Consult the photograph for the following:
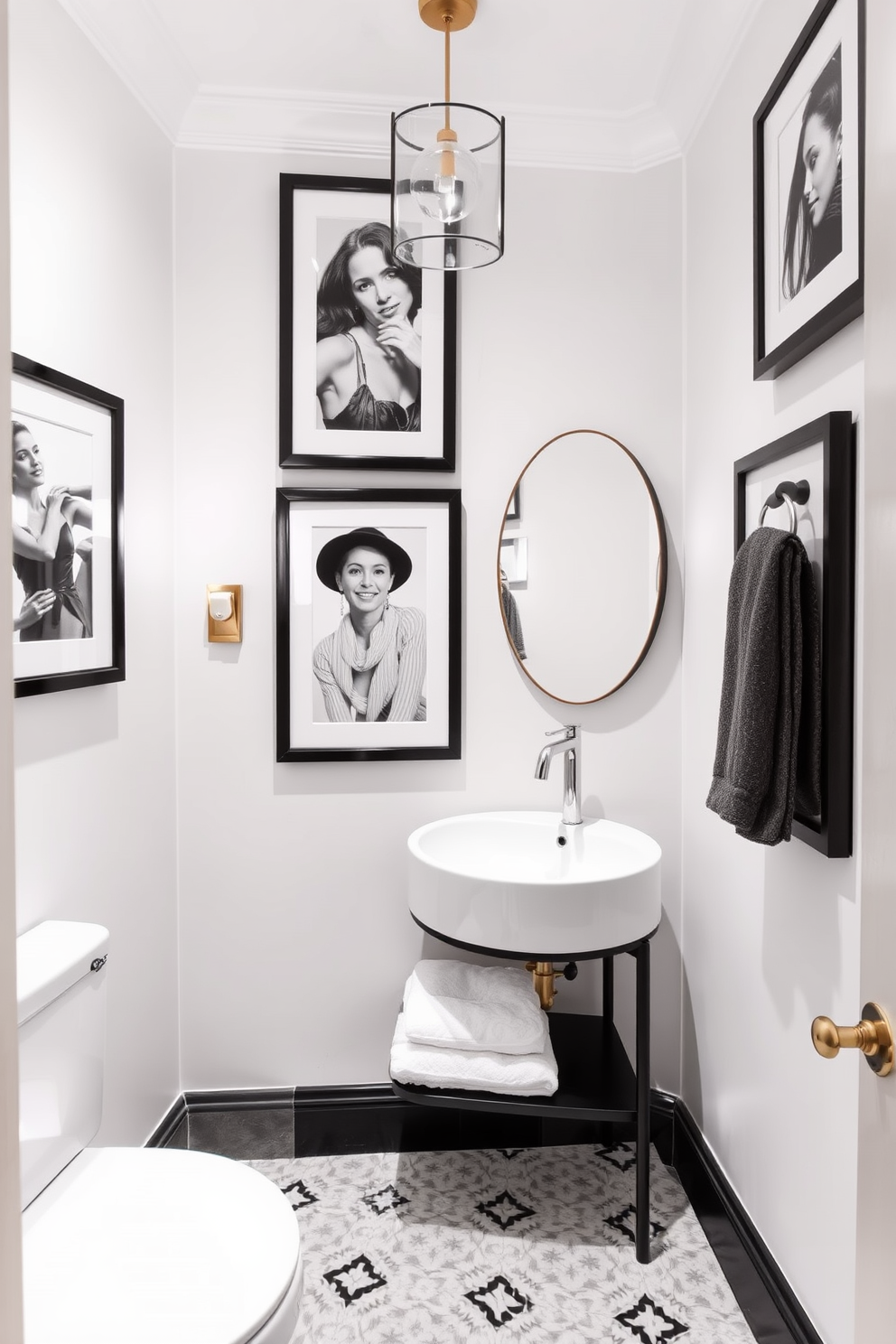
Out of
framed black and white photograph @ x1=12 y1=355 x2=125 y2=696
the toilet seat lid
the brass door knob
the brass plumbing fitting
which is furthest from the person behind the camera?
the brass plumbing fitting

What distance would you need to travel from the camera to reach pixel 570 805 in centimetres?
196

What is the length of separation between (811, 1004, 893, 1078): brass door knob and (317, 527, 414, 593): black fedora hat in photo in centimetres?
149

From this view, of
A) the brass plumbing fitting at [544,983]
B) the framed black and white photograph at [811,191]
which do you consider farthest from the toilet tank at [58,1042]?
the framed black and white photograph at [811,191]

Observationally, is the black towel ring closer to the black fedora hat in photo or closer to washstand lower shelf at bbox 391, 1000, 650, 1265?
the black fedora hat in photo

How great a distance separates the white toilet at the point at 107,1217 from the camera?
1.01 metres

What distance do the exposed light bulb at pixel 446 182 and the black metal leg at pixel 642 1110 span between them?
54.3 inches

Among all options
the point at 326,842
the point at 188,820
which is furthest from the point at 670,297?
the point at 188,820

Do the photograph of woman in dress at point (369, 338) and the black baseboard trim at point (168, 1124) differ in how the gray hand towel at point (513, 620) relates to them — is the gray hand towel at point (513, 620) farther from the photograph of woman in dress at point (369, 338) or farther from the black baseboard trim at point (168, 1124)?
the black baseboard trim at point (168, 1124)

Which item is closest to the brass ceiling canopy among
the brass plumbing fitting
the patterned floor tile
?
the brass plumbing fitting

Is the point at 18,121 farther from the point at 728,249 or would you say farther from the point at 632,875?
the point at 632,875

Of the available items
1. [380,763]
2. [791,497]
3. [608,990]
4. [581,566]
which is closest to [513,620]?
[581,566]

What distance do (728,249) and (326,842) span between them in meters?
1.55

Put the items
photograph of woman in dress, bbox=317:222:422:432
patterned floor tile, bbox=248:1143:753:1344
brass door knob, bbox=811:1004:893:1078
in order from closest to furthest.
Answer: brass door knob, bbox=811:1004:893:1078 → patterned floor tile, bbox=248:1143:753:1344 → photograph of woman in dress, bbox=317:222:422:432

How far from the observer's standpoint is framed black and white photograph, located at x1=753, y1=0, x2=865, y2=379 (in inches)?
45.6
